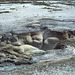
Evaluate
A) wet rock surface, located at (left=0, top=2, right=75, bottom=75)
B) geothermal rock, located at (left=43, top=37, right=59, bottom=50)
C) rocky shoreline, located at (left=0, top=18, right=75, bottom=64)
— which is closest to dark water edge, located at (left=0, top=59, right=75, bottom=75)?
wet rock surface, located at (left=0, top=2, right=75, bottom=75)

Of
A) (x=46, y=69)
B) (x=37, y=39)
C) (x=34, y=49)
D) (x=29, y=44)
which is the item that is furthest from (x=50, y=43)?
(x=46, y=69)

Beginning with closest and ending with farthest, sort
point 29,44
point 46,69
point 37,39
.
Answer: point 46,69
point 29,44
point 37,39

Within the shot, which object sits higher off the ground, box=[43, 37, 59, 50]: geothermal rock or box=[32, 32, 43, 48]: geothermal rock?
box=[32, 32, 43, 48]: geothermal rock

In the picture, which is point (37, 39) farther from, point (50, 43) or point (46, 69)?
point (46, 69)

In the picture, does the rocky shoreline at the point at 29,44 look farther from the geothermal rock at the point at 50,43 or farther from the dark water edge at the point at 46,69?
the dark water edge at the point at 46,69

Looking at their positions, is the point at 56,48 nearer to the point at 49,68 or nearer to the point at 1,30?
the point at 49,68

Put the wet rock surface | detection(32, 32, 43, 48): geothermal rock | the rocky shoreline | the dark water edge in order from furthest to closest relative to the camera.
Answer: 1. detection(32, 32, 43, 48): geothermal rock
2. the rocky shoreline
3. the wet rock surface
4. the dark water edge

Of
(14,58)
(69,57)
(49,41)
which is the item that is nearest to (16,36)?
(49,41)

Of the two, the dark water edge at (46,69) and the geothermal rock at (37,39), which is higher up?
the geothermal rock at (37,39)

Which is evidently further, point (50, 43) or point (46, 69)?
point (50, 43)

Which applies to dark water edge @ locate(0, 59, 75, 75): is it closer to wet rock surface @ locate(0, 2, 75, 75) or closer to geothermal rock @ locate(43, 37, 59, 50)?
wet rock surface @ locate(0, 2, 75, 75)

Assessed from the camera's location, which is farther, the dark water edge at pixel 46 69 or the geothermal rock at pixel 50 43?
the geothermal rock at pixel 50 43

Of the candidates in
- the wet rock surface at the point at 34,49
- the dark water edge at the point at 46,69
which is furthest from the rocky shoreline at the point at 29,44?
the dark water edge at the point at 46,69

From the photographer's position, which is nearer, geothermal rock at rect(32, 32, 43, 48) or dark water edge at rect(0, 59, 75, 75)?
Answer: dark water edge at rect(0, 59, 75, 75)
